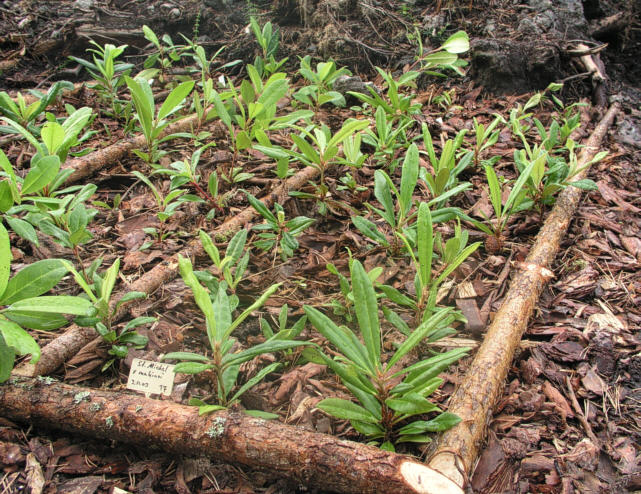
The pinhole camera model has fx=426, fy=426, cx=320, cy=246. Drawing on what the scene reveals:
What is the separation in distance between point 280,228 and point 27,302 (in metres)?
1.00

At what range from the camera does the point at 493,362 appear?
1.33 meters

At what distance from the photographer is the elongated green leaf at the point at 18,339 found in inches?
41.4

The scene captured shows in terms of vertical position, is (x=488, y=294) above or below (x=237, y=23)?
below

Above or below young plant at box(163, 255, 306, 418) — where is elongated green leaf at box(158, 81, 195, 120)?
above

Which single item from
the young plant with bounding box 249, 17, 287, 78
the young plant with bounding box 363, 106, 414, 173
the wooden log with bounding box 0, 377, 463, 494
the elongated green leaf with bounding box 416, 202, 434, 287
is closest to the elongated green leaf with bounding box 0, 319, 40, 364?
the wooden log with bounding box 0, 377, 463, 494

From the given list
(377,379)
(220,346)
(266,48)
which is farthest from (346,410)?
(266,48)

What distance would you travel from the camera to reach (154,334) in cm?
160

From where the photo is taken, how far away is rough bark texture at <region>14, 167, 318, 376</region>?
4.64 feet

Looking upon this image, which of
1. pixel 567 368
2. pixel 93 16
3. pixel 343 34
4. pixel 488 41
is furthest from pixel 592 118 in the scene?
pixel 93 16

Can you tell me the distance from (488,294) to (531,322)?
0.65ft

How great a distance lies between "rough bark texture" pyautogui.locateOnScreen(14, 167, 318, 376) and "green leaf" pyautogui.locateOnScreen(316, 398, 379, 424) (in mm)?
922

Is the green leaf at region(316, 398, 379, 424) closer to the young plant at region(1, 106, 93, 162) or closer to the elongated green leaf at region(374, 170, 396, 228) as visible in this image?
the elongated green leaf at region(374, 170, 396, 228)

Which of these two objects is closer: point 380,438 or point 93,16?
point 380,438

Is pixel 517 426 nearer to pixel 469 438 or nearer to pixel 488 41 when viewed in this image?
pixel 469 438
